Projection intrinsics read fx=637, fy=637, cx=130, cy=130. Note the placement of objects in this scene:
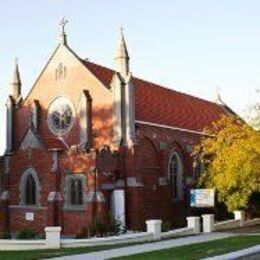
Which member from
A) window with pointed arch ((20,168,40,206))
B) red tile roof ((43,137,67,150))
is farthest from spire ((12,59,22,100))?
window with pointed arch ((20,168,40,206))

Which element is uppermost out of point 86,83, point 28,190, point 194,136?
point 86,83

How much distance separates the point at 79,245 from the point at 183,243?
15.4 feet

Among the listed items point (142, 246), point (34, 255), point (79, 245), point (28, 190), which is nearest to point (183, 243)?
point (142, 246)

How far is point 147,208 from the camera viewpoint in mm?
39875

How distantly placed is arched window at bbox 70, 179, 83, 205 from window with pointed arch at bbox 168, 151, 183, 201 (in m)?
8.50

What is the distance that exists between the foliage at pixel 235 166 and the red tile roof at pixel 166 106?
4.89 metres

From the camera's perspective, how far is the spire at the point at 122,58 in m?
39.7

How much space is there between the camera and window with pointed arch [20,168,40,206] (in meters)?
38.6

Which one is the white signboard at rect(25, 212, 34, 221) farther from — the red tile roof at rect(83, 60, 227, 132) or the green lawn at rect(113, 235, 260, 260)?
the green lawn at rect(113, 235, 260, 260)

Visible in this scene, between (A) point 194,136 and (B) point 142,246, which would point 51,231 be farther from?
(A) point 194,136

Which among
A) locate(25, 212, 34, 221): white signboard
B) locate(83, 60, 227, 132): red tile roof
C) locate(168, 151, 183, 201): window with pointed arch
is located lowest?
locate(25, 212, 34, 221): white signboard

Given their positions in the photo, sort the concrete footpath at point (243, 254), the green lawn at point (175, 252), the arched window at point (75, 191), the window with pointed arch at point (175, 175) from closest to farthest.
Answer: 1. the concrete footpath at point (243, 254)
2. the green lawn at point (175, 252)
3. the arched window at point (75, 191)
4. the window with pointed arch at point (175, 175)

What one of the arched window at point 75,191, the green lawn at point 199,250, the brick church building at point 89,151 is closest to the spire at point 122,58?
the brick church building at point 89,151

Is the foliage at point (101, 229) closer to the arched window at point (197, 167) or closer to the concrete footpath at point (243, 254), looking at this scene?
the concrete footpath at point (243, 254)
